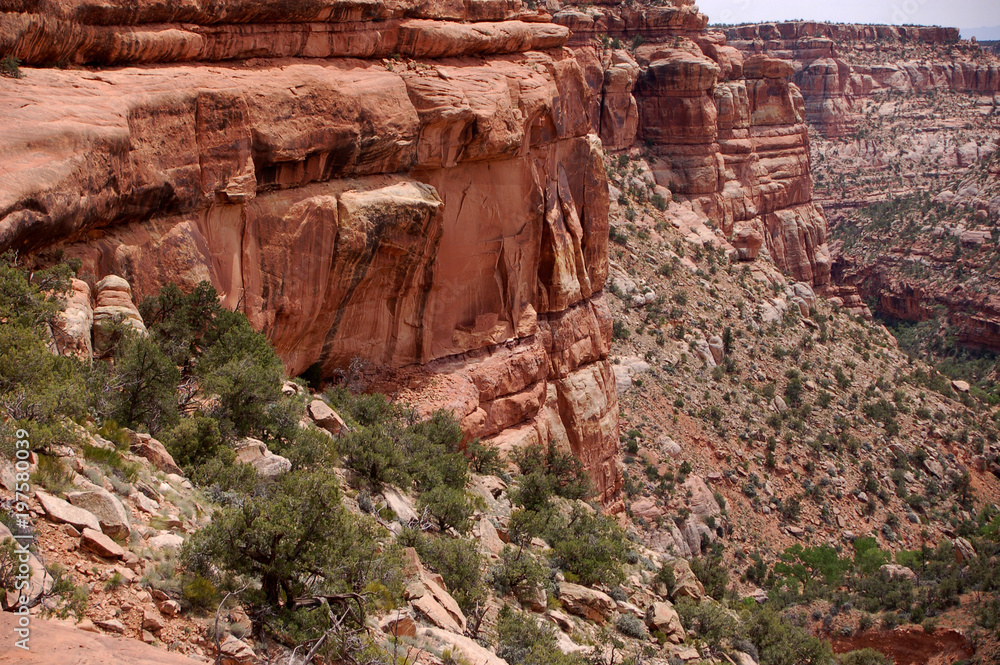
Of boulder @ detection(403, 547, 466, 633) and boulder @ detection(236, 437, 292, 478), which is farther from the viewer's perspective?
boulder @ detection(236, 437, 292, 478)

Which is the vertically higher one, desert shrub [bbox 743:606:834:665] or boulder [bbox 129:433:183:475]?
boulder [bbox 129:433:183:475]

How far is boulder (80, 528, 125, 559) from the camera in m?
8.95

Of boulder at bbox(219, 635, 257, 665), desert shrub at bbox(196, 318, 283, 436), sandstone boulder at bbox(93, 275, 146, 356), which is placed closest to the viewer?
boulder at bbox(219, 635, 257, 665)

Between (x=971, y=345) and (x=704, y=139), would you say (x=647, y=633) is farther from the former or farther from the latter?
(x=971, y=345)

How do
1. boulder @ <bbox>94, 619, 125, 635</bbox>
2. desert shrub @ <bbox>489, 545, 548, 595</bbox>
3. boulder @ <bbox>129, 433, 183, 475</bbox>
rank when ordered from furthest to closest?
desert shrub @ <bbox>489, 545, 548, 595</bbox>, boulder @ <bbox>129, 433, 183, 475</bbox>, boulder @ <bbox>94, 619, 125, 635</bbox>

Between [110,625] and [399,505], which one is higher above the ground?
[110,625]

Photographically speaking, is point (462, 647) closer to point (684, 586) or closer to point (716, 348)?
point (684, 586)

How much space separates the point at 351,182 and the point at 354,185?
0.37ft

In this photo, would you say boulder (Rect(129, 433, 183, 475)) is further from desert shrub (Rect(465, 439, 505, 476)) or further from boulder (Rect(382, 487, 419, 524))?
desert shrub (Rect(465, 439, 505, 476))

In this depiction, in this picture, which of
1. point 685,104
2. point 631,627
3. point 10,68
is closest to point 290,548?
point 631,627

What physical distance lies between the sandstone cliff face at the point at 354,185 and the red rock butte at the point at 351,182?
0.05m

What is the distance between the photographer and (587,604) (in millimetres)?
17359

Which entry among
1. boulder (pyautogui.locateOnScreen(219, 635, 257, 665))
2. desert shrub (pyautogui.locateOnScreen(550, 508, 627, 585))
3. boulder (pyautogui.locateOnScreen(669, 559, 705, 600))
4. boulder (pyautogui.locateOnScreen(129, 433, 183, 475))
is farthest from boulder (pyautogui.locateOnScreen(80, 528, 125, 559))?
boulder (pyautogui.locateOnScreen(669, 559, 705, 600))

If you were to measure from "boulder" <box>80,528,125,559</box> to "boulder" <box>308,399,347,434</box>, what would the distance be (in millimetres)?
9664
